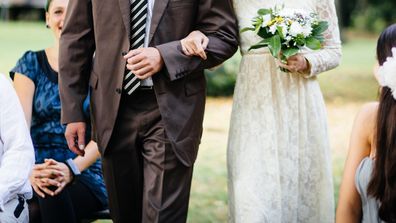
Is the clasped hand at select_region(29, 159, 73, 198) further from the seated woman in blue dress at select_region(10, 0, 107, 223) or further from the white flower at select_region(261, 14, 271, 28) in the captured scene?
the white flower at select_region(261, 14, 271, 28)

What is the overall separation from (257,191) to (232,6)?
1.14 m

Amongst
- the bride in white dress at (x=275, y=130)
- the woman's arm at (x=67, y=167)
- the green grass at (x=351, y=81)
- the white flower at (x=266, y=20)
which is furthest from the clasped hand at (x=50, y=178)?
the green grass at (x=351, y=81)

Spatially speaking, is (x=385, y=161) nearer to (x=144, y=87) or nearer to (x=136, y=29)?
(x=144, y=87)

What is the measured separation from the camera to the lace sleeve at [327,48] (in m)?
5.06

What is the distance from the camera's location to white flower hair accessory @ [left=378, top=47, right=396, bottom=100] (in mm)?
3871

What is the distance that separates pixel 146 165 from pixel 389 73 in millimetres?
1597

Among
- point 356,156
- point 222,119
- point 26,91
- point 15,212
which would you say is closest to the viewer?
point 356,156

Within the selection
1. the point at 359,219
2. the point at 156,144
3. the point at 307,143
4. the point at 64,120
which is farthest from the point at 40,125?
the point at 359,219

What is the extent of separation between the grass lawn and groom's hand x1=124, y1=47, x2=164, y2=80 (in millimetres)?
3594

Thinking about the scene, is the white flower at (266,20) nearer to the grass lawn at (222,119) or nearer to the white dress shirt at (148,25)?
the white dress shirt at (148,25)

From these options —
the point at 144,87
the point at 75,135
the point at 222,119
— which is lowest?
the point at 222,119

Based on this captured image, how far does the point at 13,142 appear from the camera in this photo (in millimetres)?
4594

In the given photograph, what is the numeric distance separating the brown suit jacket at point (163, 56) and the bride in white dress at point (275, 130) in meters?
0.37

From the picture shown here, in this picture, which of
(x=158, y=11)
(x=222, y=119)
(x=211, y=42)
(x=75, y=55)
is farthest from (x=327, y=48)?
(x=222, y=119)
